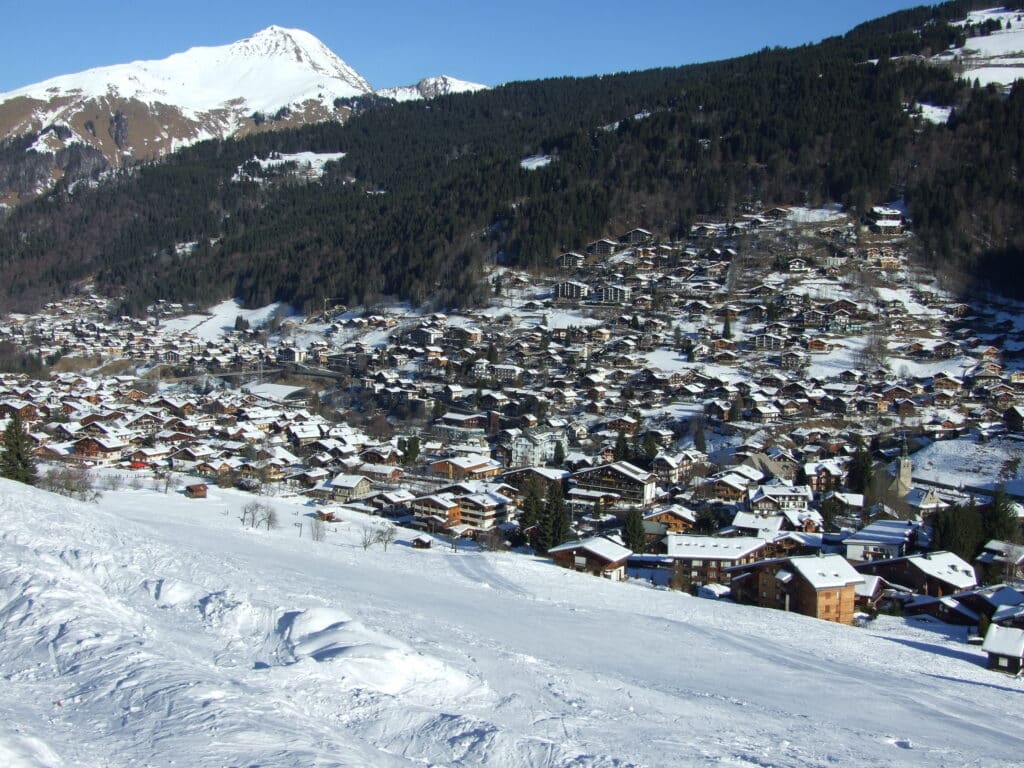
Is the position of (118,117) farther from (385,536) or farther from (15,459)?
(385,536)

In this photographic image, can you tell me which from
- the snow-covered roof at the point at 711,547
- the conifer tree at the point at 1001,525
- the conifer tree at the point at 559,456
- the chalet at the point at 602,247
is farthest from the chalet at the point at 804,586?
the chalet at the point at 602,247

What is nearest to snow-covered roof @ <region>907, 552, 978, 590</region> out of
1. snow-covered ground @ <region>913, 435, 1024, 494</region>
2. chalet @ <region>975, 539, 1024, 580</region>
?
chalet @ <region>975, 539, 1024, 580</region>

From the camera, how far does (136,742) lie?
5.75m

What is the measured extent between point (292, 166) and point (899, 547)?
9520 centimetres

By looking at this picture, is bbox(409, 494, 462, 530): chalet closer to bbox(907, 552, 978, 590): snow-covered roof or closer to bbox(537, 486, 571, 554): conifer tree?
bbox(537, 486, 571, 554): conifer tree

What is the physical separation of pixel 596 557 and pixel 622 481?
30.1ft

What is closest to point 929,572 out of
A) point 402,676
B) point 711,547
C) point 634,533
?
point 711,547

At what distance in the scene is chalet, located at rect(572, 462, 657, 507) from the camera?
29406mm

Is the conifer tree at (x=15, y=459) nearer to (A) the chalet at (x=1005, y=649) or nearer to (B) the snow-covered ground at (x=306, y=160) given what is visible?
(A) the chalet at (x=1005, y=649)

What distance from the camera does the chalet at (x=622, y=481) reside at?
29.4 meters

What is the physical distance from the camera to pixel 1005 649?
15.1 m

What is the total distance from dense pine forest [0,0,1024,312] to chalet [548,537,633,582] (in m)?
41.8

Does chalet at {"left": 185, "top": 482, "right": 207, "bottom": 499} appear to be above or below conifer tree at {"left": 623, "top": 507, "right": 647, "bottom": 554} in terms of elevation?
below

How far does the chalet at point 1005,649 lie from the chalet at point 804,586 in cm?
344
